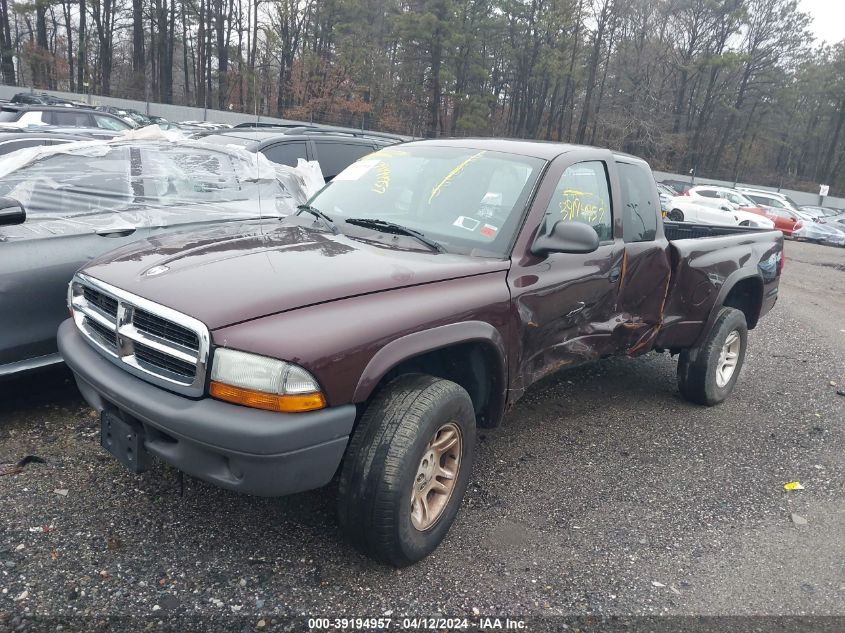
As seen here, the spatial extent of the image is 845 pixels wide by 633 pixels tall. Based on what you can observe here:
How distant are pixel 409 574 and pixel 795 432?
3461 millimetres

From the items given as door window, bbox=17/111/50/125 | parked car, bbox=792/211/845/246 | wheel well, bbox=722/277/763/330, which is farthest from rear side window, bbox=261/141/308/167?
parked car, bbox=792/211/845/246

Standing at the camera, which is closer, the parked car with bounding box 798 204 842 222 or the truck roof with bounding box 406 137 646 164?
the truck roof with bounding box 406 137 646 164

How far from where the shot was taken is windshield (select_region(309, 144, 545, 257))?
3312mm

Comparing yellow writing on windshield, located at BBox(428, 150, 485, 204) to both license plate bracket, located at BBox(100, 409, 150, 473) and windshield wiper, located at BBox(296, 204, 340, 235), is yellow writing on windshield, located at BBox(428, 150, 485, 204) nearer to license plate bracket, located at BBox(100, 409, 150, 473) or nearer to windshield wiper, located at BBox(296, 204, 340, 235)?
windshield wiper, located at BBox(296, 204, 340, 235)

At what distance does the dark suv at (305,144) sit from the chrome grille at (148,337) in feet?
15.7

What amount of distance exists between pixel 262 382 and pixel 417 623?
1139 millimetres

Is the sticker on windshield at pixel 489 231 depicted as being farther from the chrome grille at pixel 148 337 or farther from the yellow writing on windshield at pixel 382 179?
the chrome grille at pixel 148 337

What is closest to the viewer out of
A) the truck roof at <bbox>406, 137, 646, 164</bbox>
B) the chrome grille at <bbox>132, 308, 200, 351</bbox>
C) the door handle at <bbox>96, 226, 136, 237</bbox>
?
the chrome grille at <bbox>132, 308, 200, 351</bbox>

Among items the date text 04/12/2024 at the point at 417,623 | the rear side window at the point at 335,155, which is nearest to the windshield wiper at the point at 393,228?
the date text 04/12/2024 at the point at 417,623

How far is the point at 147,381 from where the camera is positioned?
8.34 feet

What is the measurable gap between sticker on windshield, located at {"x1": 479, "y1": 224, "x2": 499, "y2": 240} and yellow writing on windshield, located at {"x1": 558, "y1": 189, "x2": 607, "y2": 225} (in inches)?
19.4

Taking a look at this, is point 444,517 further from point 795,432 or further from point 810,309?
point 810,309

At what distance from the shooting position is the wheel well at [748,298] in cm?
529

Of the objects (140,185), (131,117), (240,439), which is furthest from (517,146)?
(131,117)
